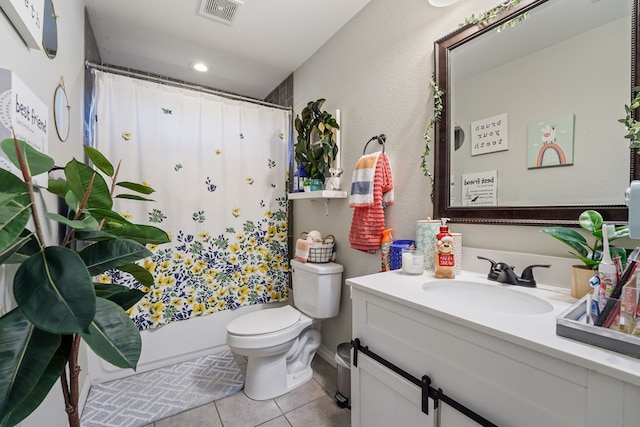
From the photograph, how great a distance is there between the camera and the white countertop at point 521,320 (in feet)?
1.74

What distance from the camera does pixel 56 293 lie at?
45 cm

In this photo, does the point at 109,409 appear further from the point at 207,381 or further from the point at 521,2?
the point at 521,2

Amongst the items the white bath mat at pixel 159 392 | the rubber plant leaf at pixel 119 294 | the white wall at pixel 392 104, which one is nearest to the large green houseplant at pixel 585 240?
the white wall at pixel 392 104

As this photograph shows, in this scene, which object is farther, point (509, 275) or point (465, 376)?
point (509, 275)

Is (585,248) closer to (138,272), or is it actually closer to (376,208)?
(376,208)

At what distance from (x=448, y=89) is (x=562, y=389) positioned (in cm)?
117

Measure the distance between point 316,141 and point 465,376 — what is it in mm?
1801

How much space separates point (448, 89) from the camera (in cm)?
127

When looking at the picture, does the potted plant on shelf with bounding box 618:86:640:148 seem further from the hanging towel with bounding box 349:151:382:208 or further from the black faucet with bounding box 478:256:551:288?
the hanging towel with bounding box 349:151:382:208

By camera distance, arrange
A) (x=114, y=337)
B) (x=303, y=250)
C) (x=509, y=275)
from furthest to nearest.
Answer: (x=303, y=250) < (x=509, y=275) < (x=114, y=337)

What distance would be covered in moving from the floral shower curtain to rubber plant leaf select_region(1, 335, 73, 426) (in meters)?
1.47

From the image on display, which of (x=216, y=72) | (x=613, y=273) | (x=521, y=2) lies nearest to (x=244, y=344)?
(x=613, y=273)

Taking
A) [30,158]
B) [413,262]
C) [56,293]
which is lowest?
[413,262]

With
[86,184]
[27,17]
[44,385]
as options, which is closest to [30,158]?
[86,184]
